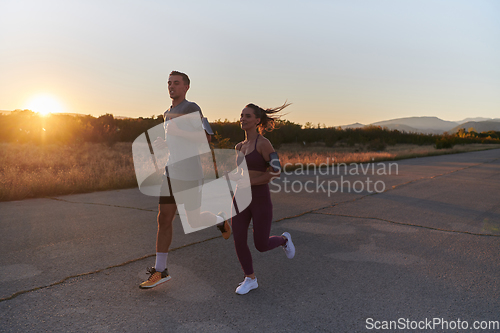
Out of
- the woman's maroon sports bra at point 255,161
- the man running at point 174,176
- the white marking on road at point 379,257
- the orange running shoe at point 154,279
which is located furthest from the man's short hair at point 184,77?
the white marking on road at point 379,257

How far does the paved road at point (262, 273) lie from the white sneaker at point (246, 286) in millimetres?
69

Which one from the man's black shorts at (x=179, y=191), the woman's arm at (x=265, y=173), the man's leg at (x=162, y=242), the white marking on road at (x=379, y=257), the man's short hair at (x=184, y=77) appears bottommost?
the white marking on road at (x=379, y=257)

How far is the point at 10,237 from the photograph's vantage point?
5504 mm

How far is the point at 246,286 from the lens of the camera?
3.52 m

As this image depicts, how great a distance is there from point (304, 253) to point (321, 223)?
5.93ft

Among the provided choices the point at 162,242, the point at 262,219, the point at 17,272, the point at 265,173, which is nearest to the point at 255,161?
the point at 265,173

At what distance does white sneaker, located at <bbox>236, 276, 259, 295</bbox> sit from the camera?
11.5ft

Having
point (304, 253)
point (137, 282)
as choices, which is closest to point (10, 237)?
point (137, 282)

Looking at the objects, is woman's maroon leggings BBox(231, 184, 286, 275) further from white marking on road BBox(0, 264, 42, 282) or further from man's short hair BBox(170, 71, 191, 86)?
white marking on road BBox(0, 264, 42, 282)

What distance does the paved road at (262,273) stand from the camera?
3.01 metres

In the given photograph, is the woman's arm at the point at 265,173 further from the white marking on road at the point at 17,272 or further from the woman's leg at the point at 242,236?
the white marking on road at the point at 17,272

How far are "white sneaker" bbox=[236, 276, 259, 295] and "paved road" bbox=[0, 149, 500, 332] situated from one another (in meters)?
0.07

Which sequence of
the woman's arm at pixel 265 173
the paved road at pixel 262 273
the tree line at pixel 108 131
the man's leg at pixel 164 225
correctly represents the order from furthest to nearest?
the tree line at pixel 108 131, the man's leg at pixel 164 225, the woman's arm at pixel 265 173, the paved road at pixel 262 273

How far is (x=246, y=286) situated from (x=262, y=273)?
612mm
